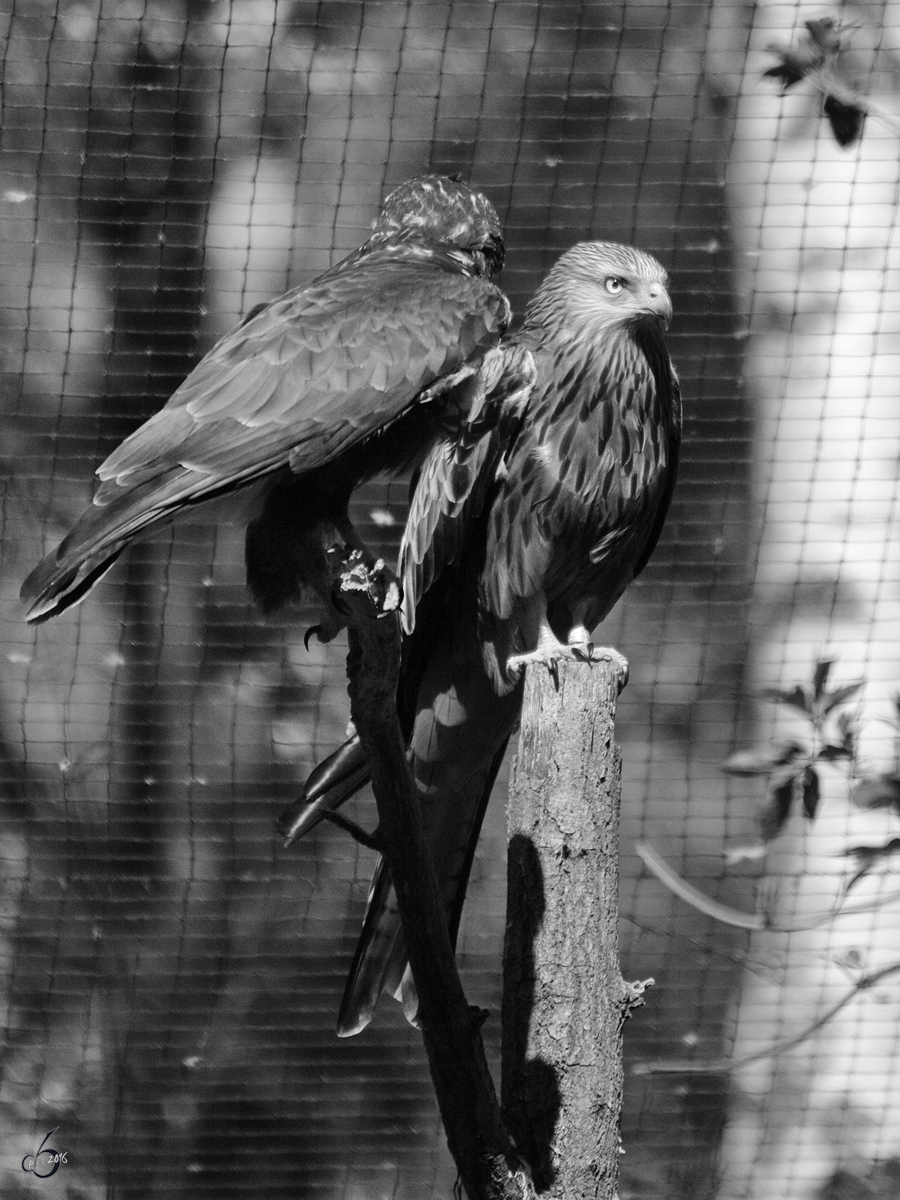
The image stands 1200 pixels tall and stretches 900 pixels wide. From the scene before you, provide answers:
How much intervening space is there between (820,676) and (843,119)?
1.00 meters

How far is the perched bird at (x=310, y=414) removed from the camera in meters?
2.33

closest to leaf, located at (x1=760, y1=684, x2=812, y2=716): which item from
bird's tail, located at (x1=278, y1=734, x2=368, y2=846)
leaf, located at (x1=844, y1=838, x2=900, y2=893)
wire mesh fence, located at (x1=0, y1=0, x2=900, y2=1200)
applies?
leaf, located at (x1=844, y1=838, x2=900, y2=893)

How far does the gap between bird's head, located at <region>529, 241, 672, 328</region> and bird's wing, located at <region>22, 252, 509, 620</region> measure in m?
0.25

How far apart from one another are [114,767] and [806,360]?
106 inches

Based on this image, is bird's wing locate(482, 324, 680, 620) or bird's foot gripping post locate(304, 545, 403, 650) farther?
bird's wing locate(482, 324, 680, 620)

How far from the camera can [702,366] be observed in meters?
4.83

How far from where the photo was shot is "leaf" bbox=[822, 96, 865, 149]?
8.60 feet

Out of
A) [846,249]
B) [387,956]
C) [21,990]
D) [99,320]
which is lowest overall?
[21,990]

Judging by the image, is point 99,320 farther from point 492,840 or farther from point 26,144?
point 492,840

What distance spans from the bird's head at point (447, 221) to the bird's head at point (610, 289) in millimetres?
159

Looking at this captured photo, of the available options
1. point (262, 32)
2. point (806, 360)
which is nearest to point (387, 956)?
point (806, 360)

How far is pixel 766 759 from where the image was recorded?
2.76 metres
